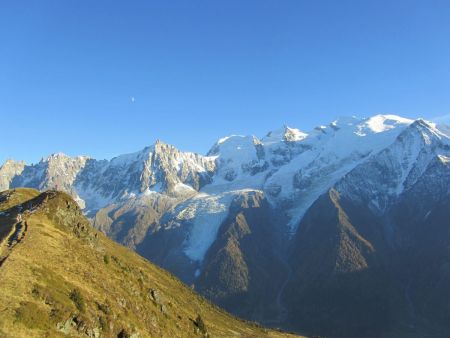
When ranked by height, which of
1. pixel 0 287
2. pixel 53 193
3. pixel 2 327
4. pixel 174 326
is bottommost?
pixel 2 327

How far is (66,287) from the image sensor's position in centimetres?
7269

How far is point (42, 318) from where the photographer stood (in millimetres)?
60156

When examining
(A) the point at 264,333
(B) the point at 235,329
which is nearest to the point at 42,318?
(B) the point at 235,329

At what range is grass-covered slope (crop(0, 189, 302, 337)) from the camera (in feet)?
201

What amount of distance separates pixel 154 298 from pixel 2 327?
51.7 meters

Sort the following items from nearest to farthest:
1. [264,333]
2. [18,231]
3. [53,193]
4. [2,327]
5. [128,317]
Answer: [2,327] < [128,317] < [18,231] < [53,193] < [264,333]

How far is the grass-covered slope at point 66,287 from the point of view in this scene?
61.3 meters

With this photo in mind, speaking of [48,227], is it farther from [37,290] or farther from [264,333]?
[264,333]

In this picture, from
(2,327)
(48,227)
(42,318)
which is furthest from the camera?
(48,227)

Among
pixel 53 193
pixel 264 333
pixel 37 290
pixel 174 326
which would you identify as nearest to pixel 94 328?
pixel 37 290

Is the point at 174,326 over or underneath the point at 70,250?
underneath

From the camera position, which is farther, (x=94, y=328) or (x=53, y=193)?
(x=53, y=193)

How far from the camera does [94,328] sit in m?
67.5

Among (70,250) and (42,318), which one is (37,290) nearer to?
(42,318)
